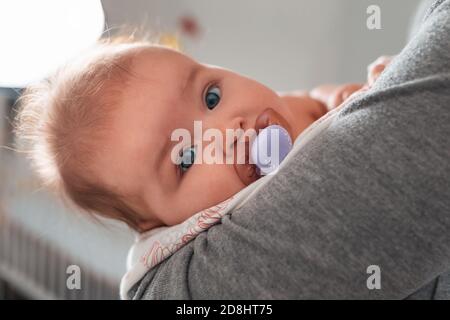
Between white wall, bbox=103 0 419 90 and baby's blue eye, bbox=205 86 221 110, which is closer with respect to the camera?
baby's blue eye, bbox=205 86 221 110

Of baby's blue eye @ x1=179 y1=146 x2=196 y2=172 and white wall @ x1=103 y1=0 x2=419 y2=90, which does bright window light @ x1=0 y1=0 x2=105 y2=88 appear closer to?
baby's blue eye @ x1=179 y1=146 x2=196 y2=172

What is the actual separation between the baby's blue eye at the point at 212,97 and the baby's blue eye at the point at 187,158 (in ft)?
0.25

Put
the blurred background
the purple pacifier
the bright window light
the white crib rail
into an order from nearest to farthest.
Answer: the purple pacifier < the bright window light < the blurred background < the white crib rail

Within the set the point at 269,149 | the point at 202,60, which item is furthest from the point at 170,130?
the point at 202,60

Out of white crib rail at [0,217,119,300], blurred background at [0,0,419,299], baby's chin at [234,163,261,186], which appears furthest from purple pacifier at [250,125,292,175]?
white crib rail at [0,217,119,300]

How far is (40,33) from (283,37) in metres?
1.28

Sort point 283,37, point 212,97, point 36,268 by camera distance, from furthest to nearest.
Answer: point 36,268 → point 283,37 → point 212,97

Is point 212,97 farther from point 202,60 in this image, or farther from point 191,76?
point 202,60

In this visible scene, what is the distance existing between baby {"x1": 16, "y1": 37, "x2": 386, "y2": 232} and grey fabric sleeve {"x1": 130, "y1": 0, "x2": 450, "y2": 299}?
0.67 feet

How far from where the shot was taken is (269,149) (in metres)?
0.67

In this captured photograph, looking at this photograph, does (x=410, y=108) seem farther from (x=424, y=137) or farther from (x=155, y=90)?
(x=155, y=90)

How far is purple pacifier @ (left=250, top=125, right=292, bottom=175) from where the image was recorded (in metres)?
0.67

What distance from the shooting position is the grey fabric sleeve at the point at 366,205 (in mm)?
458
